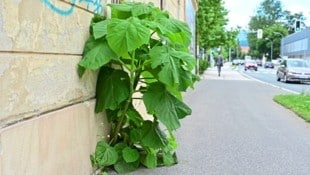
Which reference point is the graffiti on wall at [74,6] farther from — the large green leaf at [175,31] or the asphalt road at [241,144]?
the asphalt road at [241,144]

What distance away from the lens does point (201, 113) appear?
12055 mm

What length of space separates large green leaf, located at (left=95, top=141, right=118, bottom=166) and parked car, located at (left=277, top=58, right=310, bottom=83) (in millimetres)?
26340

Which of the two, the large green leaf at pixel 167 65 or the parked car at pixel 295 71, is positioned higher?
the large green leaf at pixel 167 65

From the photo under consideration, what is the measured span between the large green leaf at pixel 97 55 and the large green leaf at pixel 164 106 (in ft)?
2.04

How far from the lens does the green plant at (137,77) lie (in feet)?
16.8

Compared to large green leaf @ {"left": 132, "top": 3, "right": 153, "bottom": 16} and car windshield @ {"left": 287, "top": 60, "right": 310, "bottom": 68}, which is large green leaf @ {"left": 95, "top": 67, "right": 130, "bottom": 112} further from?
car windshield @ {"left": 287, "top": 60, "right": 310, "bottom": 68}

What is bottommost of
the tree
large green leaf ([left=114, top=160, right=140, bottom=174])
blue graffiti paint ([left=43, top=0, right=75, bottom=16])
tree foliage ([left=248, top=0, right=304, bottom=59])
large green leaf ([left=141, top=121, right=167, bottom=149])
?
large green leaf ([left=114, top=160, right=140, bottom=174])

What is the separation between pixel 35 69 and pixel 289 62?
29734 millimetres

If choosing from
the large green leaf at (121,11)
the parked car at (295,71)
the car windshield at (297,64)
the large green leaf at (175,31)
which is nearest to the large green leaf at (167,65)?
the large green leaf at (175,31)

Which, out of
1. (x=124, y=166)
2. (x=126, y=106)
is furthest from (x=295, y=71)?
(x=124, y=166)

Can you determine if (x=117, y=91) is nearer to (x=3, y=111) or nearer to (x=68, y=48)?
(x=68, y=48)

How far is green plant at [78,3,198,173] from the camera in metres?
5.12

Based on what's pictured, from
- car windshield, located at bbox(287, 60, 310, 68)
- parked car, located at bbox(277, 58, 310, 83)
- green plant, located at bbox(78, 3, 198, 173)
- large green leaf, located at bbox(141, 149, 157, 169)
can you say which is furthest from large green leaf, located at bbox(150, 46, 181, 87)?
car windshield, located at bbox(287, 60, 310, 68)

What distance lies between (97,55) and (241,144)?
139 inches
